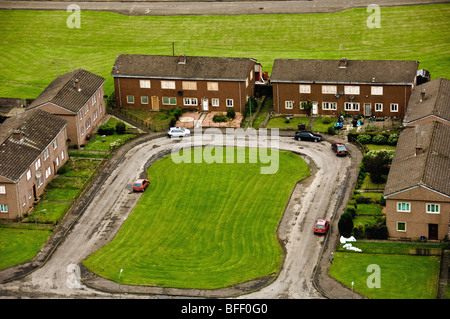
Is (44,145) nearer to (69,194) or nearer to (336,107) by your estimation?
(69,194)

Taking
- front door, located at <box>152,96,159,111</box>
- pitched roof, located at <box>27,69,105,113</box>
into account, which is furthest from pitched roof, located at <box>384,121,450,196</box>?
pitched roof, located at <box>27,69,105,113</box>

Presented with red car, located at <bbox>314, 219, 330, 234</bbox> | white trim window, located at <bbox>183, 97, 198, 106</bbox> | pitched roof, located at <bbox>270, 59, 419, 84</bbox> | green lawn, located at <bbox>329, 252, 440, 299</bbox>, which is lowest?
green lawn, located at <bbox>329, 252, 440, 299</bbox>

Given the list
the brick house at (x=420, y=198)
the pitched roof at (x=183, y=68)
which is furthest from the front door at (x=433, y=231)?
the pitched roof at (x=183, y=68)

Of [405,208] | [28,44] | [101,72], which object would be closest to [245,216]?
[405,208]

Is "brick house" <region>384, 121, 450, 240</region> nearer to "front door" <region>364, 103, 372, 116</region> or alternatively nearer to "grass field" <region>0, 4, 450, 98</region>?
"front door" <region>364, 103, 372, 116</region>

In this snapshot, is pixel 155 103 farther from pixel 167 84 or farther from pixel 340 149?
pixel 340 149

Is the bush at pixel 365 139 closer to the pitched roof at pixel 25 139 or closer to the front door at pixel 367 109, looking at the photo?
the front door at pixel 367 109
